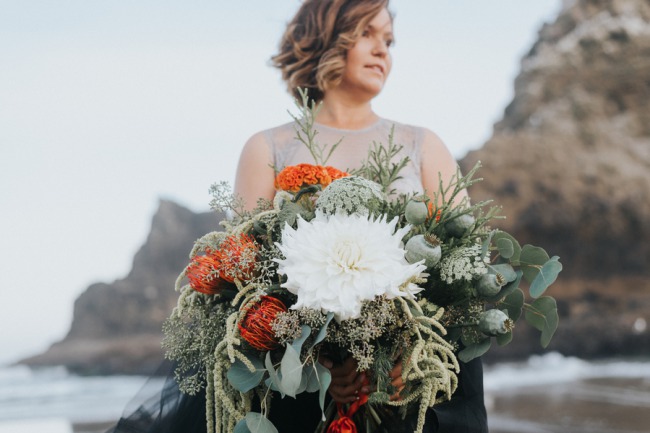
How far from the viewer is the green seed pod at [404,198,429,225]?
191cm

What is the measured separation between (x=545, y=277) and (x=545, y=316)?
0.19 metres

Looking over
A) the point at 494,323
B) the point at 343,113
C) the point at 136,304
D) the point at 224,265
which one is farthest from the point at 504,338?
the point at 136,304

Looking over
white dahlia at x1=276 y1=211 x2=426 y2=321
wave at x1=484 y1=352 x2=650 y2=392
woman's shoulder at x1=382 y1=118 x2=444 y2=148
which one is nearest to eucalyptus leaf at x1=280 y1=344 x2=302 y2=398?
white dahlia at x1=276 y1=211 x2=426 y2=321

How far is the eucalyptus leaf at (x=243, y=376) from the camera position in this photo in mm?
1856

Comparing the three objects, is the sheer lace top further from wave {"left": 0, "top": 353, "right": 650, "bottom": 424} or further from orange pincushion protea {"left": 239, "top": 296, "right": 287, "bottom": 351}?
wave {"left": 0, "top": 353, "right": 650, "bottom": 424}

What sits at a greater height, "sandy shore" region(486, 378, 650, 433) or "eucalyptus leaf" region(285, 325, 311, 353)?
"eucalyptus leaf" region(285, 325, 311, 353)

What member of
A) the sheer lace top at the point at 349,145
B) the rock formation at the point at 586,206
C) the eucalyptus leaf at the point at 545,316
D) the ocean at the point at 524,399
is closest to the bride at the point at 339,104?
the sheer lace top at the point at 349,145

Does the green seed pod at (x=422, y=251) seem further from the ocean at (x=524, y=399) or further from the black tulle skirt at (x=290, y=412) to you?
the ocean at (x=524, y=399)

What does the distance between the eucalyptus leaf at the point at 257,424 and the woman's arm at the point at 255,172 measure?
1072 millimetres

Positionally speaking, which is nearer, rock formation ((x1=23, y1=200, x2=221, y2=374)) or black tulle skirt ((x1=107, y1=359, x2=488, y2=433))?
black tulle skirt ((x1=107, y1=359, x2=488, y2=433))

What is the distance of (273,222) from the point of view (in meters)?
2.04

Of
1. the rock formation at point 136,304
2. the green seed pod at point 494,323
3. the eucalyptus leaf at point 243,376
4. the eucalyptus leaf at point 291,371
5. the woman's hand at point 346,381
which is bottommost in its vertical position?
the rock formation at point 136,304

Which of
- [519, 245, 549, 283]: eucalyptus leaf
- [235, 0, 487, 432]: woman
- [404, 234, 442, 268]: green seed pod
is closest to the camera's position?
[404, 234, 442, 268]: green seed pod

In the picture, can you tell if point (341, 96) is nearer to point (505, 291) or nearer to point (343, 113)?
point (343, 113)
